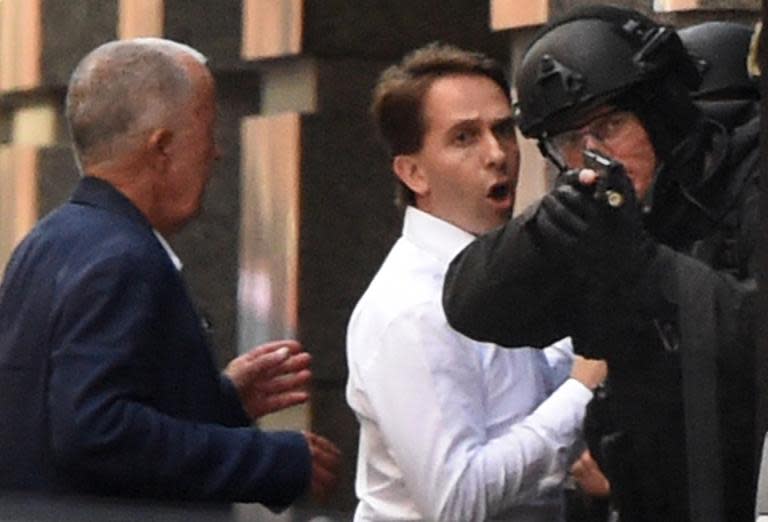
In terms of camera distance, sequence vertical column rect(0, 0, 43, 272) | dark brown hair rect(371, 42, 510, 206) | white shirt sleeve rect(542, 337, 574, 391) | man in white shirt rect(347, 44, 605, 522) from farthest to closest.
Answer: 1. vertical column rect(0, 0, 43, 272)
2. dark brown hair rect(371, 42, 510, 206)
3. man in white shirt rect(347, 44, 605, 522)
4. white shirt sleeve rect(542, 337, 574, 391)

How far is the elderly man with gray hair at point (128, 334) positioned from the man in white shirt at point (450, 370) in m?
0.15

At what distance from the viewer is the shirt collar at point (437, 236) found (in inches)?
166

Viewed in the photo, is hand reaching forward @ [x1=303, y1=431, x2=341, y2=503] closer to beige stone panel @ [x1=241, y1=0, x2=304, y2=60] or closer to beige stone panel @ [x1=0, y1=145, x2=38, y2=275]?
beige stone panel @ [x1=241, y1=0, x2=304, y2=60]

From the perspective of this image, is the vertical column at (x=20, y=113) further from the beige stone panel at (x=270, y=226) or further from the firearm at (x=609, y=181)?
the firearm at (x=609, y=181)

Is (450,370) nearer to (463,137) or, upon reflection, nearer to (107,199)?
(463,137)

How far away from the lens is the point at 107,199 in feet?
13.8

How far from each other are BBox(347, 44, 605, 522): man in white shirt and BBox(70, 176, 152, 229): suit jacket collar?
0.34 m

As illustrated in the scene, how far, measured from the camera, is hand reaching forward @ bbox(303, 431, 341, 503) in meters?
4.20

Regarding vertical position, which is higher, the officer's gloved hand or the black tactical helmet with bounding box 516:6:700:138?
the black tactical helmet with bounding box 516:6:700:138

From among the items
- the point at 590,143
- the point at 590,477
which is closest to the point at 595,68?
the point at 590,143

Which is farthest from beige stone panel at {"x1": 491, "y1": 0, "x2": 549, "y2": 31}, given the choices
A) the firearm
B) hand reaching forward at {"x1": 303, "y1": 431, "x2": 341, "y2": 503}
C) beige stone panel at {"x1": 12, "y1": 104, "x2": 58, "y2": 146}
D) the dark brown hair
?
beige stone panel at {"x1": 12, "y1": 104, "x2": 58, "y2": 146}

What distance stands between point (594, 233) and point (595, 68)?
259mm

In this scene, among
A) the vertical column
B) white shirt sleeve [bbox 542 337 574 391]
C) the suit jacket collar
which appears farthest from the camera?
the vertical column

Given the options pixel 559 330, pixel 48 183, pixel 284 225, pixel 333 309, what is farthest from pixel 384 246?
pixel 559 330
